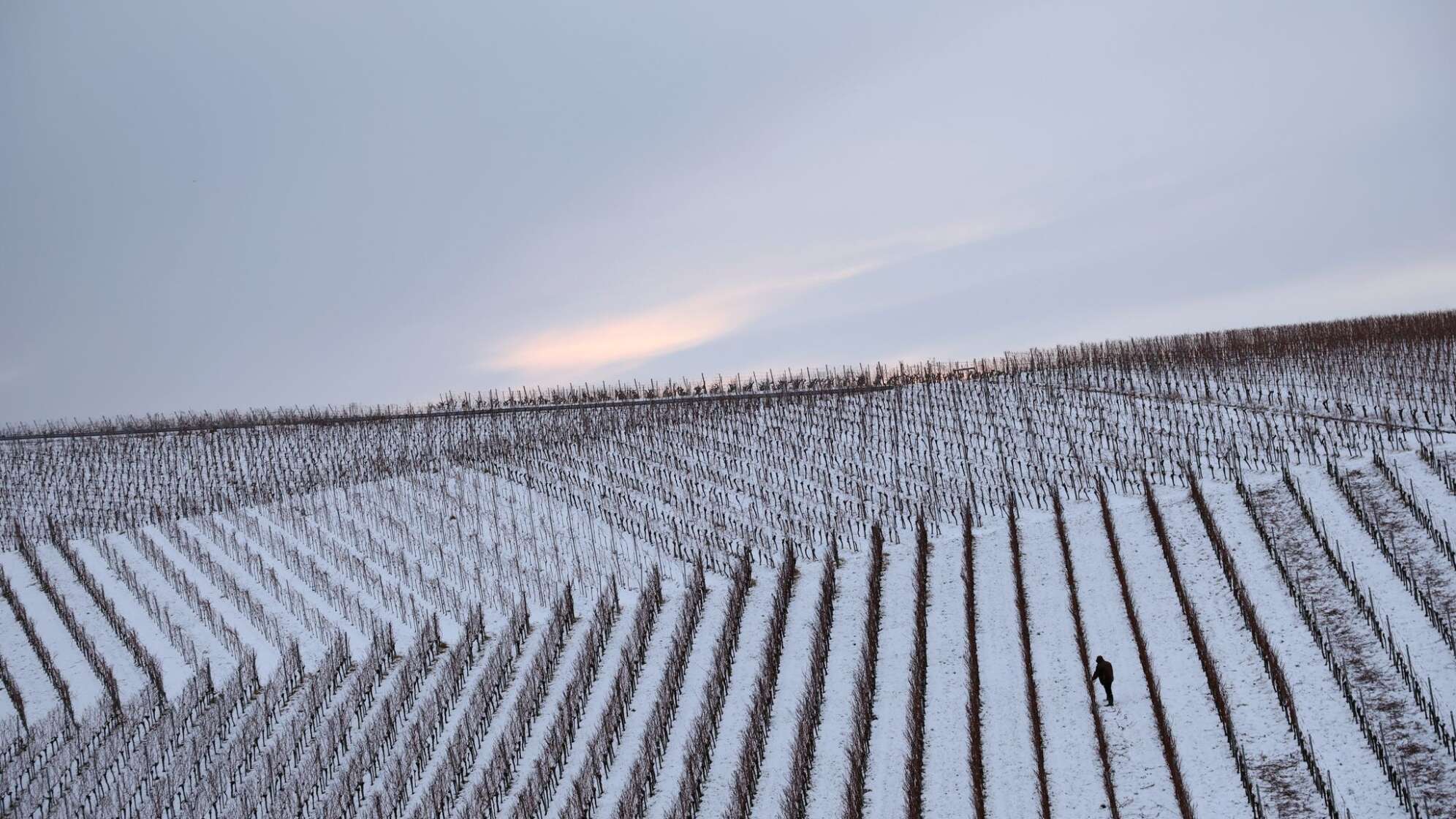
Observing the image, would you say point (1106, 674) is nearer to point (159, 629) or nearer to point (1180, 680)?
point (1180, 680)

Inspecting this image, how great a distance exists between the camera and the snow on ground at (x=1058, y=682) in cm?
1462

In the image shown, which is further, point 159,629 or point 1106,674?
point 159,629

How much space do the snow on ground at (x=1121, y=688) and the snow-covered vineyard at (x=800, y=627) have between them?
0.08 meters

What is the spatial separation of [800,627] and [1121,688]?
21.0ft

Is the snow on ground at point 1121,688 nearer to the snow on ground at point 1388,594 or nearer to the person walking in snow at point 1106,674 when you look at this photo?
the person walking in snow at point 1106,674

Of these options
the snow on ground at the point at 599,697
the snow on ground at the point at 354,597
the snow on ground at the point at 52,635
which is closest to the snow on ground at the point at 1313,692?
the snow on ground at the point at 599,697

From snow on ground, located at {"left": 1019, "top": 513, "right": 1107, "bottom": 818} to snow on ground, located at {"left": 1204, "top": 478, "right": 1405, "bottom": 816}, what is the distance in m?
3.06

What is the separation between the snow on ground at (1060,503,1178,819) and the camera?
14258 millimetres

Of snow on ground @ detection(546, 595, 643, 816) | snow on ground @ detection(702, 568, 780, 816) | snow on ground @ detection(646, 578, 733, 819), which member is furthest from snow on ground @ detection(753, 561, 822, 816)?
snow on ground @ detection(546, 595, 643, 816)

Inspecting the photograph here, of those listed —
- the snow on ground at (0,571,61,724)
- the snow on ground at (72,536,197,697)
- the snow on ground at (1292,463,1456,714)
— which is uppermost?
the snow on ground at (1292,463,1456,714)

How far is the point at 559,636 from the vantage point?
849 inches

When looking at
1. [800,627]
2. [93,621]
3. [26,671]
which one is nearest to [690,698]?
[800,627]

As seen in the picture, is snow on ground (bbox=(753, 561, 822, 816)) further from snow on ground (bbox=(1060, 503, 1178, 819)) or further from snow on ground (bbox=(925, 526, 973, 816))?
snow on ground (bbox=(1060, 503, 1178, 819))

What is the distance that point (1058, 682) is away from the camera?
682 inches
